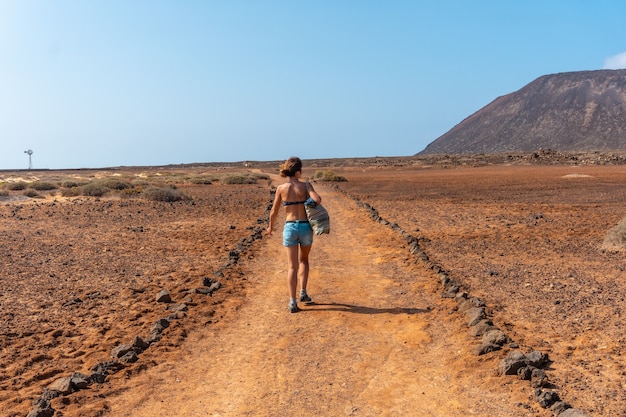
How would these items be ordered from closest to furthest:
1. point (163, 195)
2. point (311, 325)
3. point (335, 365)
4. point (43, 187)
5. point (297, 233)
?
point (335, 365)
point (311, 325)
point (297, 233)
point (163, 195)
point (43, 187)

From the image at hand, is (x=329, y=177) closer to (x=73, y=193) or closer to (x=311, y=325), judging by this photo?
(x=73, y=193)

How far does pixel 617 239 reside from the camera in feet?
38.0

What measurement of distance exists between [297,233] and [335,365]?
7.36ft

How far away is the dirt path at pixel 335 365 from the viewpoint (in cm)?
468

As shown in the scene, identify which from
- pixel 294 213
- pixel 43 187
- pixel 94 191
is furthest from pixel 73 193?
pixel 294 213

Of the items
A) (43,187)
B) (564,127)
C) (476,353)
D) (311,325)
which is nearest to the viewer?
(476,353)

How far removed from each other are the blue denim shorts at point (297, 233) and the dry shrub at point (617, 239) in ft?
23.0

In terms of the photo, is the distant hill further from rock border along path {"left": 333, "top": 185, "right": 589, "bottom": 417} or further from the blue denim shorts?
the blue denim shorts

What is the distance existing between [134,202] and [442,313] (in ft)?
65.6

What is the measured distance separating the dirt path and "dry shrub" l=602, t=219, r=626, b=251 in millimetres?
4874

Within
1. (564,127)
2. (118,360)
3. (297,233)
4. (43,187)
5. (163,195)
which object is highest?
(564,127)

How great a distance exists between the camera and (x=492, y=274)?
9.42 m

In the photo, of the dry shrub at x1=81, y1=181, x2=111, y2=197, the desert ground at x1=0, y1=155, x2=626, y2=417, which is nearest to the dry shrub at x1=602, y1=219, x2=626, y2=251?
the desert ground at x1=0, y1=155, x2=626, y2=417

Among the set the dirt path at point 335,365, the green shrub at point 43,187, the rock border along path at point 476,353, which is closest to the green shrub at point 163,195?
the green shrub at point 43,187
